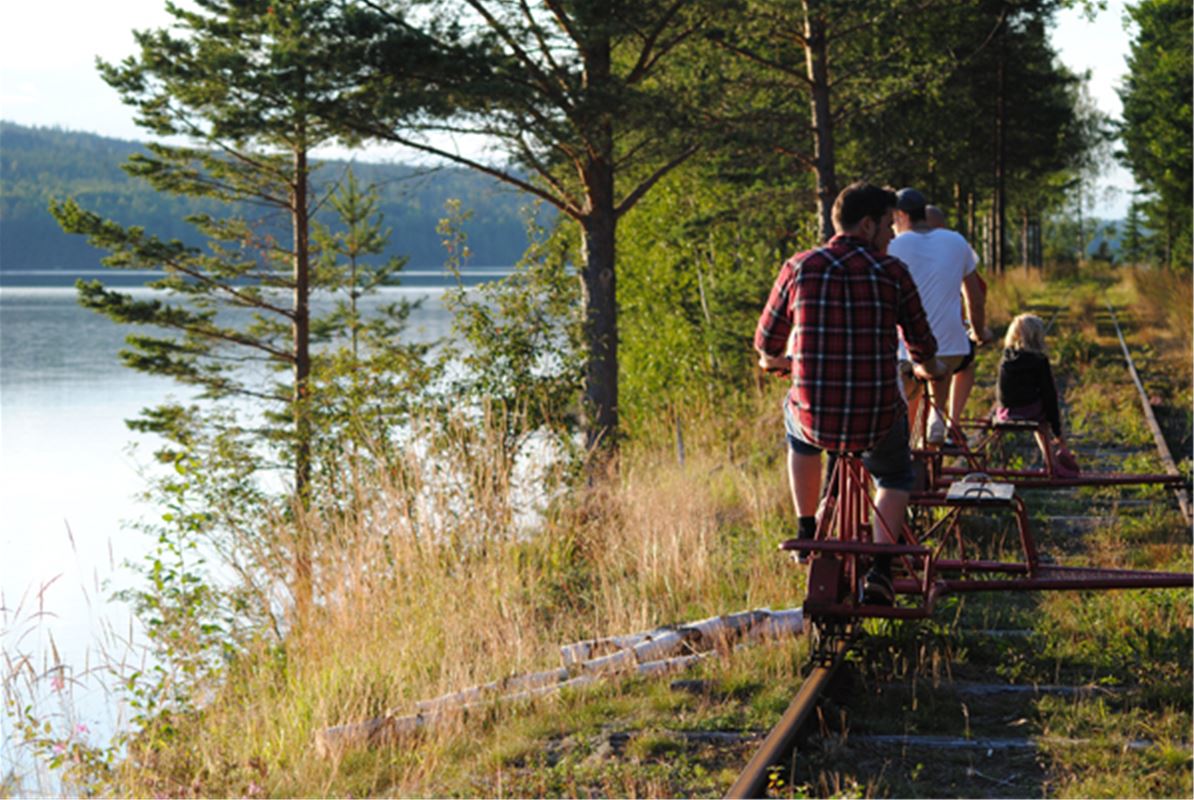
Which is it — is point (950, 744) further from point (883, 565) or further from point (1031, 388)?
point (1031, 388)

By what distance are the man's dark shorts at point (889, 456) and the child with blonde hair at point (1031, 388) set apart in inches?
155

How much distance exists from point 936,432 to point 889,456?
115 inches

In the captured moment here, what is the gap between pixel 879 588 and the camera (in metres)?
6.58

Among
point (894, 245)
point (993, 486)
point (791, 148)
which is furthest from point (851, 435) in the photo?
point (791, 148)

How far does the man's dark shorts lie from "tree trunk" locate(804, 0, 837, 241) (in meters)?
14.7

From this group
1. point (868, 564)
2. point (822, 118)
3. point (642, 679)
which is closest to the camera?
point (868, 564)

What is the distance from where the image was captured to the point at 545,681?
24.2ft

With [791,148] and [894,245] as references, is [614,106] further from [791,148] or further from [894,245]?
[894,245]

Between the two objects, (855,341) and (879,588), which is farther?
(879,588)

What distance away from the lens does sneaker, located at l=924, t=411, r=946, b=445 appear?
9.49 meters

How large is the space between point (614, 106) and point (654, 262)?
13.8m

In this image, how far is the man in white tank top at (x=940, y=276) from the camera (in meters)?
9.30

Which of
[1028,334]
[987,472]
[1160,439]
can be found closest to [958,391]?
[1028,334]

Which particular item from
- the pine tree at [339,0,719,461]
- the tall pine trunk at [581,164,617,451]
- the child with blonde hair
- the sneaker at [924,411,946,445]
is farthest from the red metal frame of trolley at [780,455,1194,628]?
the tall pine trunk at [581,164,617,451]
